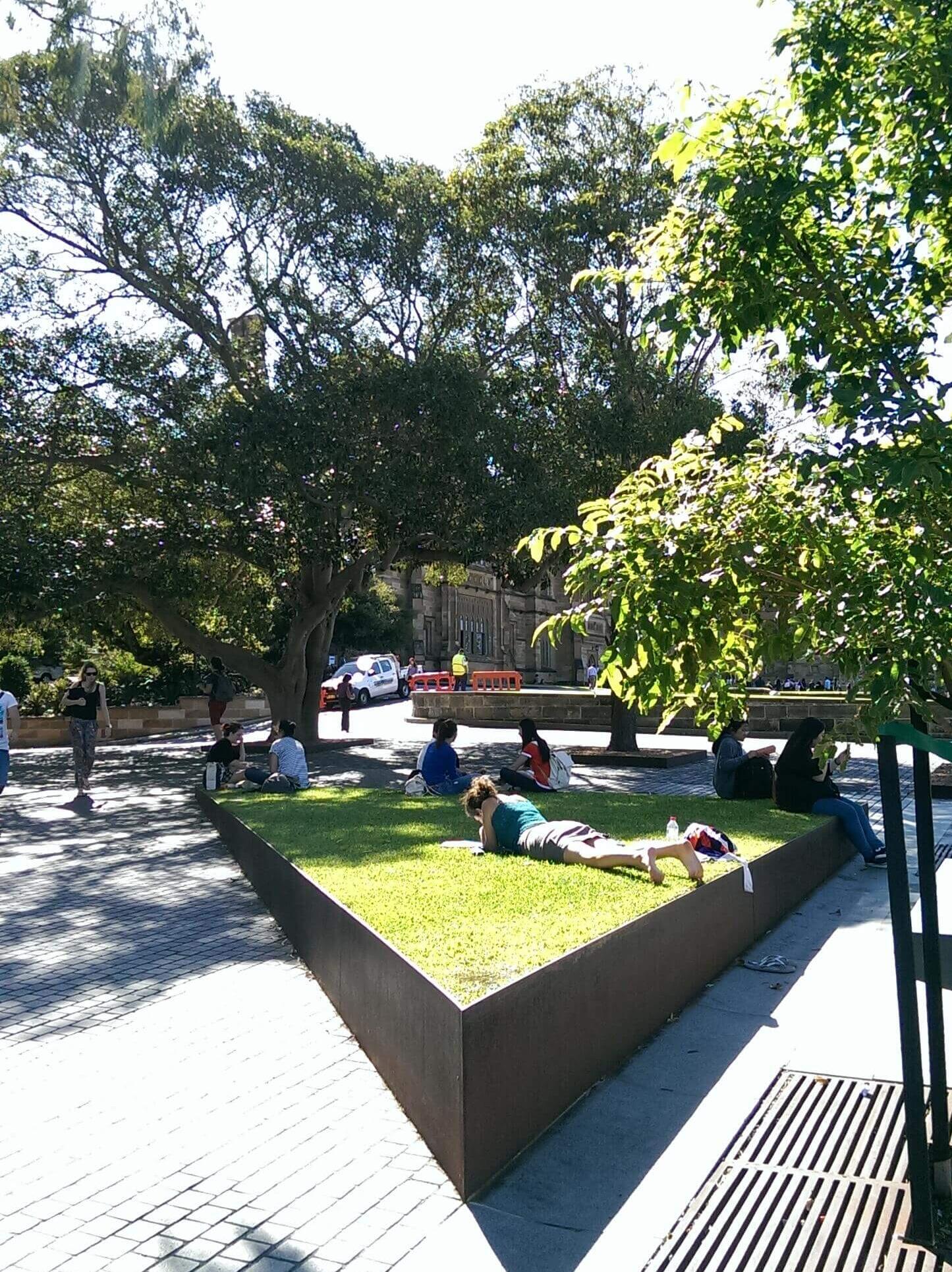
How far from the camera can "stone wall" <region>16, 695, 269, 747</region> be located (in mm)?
29641

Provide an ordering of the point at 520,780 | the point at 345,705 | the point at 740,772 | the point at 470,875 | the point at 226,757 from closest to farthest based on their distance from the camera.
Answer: the point at 470,875 → the point at 740,772 → the point at 520,780 → the point at 226,757 → the point at 345,705

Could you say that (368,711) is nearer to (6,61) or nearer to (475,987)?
(6,61)

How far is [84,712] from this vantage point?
16.7 m

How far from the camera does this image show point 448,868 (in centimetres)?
884

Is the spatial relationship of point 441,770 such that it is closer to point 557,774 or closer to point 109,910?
point 557,774

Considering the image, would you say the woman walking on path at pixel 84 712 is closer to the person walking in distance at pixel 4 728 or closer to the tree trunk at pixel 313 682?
the person walking in distance at pixel 4 728

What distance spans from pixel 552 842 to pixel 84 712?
32.2ft

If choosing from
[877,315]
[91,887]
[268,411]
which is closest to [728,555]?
[877,315]

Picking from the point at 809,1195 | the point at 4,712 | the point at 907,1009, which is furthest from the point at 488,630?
the point at 907,1009

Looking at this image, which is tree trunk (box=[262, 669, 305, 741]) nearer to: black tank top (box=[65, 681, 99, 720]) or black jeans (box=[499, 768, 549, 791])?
black tank top (box=[65, 681, 99, 720])

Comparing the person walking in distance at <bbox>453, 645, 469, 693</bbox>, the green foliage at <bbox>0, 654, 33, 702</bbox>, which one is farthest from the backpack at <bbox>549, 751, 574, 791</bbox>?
the person walking in distance at <bbox>453, 645, 469, 693</bbox>

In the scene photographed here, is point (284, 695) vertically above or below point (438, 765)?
above

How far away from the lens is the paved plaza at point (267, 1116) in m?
4.18

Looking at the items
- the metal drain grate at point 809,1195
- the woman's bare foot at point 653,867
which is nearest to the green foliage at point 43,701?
the woman's bare foot at point 653,867
